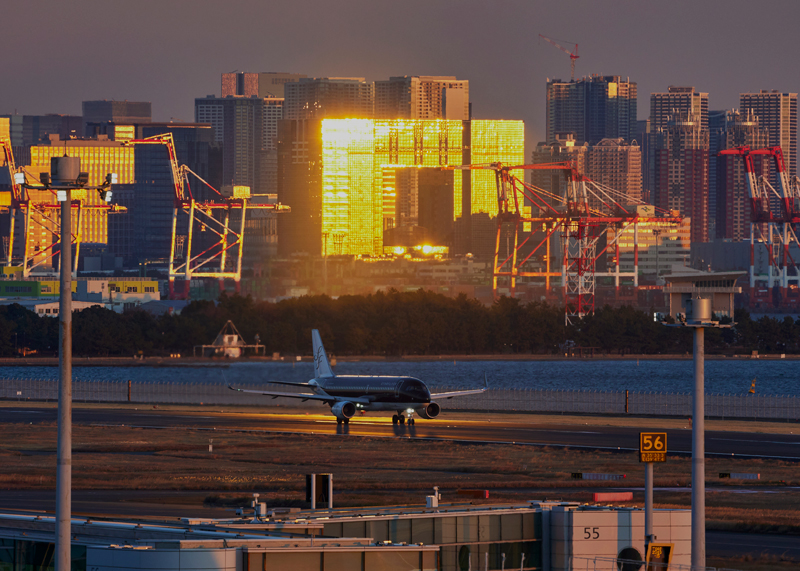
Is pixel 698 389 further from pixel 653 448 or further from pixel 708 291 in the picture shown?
pixel 708 291

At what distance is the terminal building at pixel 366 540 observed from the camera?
23.8m

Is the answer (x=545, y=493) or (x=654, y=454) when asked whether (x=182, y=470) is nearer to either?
(x=545, y=493)

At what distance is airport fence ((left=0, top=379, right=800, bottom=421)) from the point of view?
102m

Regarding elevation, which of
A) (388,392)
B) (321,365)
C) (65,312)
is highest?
(65,312)

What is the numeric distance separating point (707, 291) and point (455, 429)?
5396 cm

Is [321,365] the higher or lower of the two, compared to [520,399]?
higher

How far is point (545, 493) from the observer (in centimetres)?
5212

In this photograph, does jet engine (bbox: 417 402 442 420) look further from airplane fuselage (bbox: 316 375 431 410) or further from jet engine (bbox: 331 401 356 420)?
jet engine (bbox: 331 401 356 420)

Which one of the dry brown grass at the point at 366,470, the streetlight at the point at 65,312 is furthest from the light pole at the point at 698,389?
the streetlight at the point at 65,312

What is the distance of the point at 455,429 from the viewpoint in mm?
85938

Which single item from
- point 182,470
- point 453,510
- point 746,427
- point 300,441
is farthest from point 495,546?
point 746,427

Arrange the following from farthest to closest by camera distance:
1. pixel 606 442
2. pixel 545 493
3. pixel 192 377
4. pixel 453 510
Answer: pixel 192 377 → pixel 606 442 → pixel 545 493 → pixel 453 510

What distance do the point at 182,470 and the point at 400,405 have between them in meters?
30.5

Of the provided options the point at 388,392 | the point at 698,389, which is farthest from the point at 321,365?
the point at 698,389
